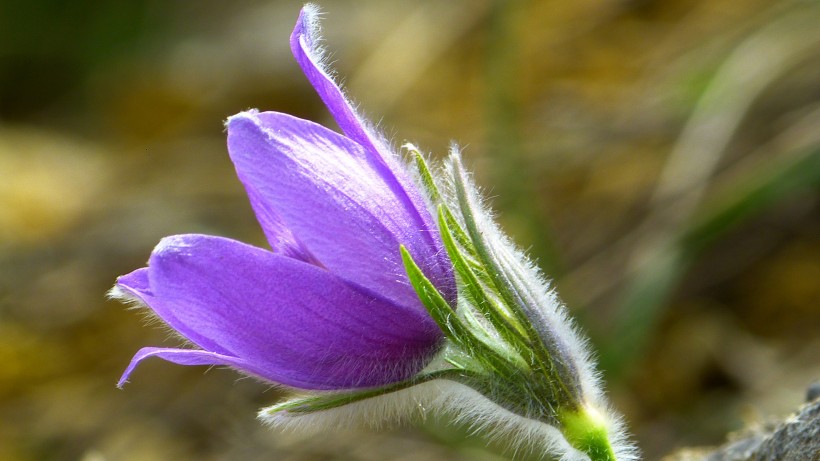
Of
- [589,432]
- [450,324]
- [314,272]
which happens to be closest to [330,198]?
[314,272]

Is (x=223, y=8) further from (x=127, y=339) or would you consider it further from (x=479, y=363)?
(x=479, y=363)

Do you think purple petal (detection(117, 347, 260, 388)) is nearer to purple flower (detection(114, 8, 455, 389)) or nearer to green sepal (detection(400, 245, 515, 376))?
purple flower (detection(114, 8, 455, 389))

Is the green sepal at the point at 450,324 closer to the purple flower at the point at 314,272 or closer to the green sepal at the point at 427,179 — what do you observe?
the purple flower at the point at 314,272

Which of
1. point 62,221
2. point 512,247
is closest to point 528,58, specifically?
point 62,221

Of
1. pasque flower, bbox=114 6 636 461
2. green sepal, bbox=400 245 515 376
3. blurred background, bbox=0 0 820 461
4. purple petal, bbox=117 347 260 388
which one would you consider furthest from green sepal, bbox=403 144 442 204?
blurred background, bbox=0 0 820 461

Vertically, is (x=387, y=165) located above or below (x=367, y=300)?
above

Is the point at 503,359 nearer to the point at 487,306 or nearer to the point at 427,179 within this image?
the point at 487,306

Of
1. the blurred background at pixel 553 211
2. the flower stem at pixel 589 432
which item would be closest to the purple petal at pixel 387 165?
the flower stem at pixel 589 432
